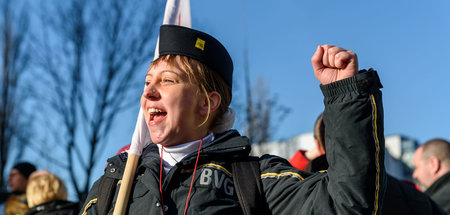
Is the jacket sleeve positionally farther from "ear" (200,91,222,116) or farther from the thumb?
"ear" (200,91,222,116)

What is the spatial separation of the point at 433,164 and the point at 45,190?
3.85m

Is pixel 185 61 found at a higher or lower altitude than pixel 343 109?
higher

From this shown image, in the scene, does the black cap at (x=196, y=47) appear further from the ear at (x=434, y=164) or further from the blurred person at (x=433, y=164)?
the ear at (x=434, y=164)

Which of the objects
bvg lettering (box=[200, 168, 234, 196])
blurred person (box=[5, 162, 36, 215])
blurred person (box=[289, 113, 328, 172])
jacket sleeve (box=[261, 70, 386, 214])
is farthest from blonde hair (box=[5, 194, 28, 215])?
jacket sleeve (box=[261, 70, 386, 214])

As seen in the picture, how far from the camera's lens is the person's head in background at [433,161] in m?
5.16

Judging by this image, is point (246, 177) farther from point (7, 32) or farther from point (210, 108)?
point (7, 32)

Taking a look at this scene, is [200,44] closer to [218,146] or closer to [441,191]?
[218,146]

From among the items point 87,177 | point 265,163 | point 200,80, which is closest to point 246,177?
point 265,163

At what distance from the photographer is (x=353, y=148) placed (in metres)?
1.77

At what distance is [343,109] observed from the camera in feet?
5.98

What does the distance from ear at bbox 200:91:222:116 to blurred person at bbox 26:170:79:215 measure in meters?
2.84

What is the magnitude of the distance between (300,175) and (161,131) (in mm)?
721

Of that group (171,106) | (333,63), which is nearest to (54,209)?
(171,106)

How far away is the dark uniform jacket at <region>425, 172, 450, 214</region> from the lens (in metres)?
4.53
